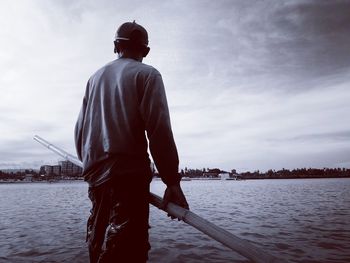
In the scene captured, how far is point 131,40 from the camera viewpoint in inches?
112

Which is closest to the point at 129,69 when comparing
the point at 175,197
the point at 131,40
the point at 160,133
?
the point at 131,40

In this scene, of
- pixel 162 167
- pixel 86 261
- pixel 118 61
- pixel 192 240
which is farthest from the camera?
pixel 192 240

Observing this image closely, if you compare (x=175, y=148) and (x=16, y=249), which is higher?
(x=175, y=148)

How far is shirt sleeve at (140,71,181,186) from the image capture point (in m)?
2.42

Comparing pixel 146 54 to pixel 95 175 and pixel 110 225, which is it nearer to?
pixel 95 175

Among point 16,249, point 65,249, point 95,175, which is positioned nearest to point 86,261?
point 65,249

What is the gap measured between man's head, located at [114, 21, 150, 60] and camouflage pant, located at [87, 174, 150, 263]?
1.24 meters

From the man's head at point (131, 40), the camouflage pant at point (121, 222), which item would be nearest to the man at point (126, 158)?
the camouflage pant at point (121, 222)

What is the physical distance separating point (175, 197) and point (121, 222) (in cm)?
50

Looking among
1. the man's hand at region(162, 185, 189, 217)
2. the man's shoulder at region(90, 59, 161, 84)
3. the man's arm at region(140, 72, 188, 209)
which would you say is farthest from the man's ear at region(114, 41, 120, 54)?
the man's hand at region(162, 185, 189, 217)

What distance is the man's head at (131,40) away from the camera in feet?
9.32

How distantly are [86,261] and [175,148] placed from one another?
801cm

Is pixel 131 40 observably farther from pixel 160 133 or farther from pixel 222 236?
Result: pixel 222 236

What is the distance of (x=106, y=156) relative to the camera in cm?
252
